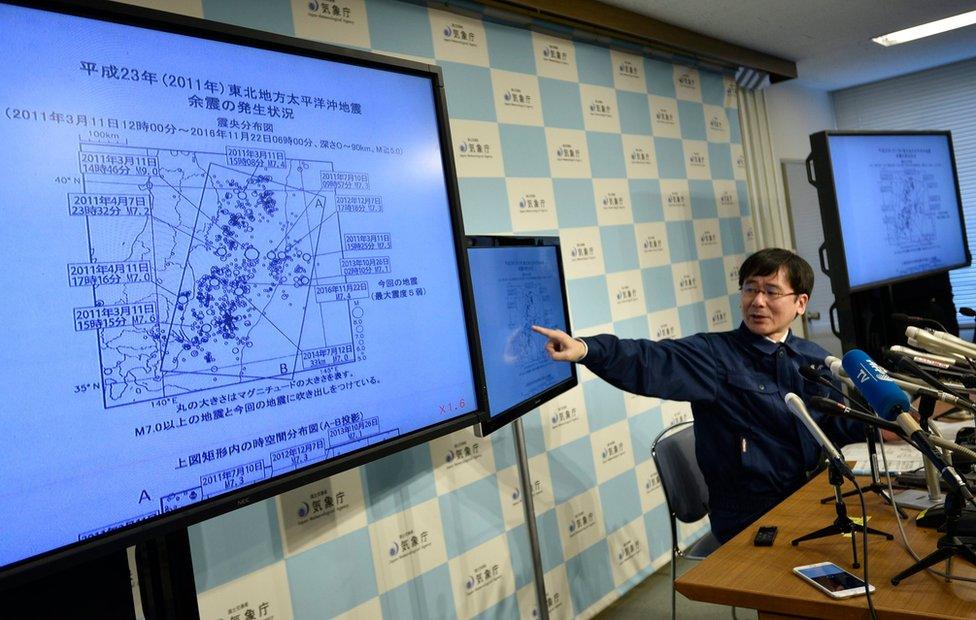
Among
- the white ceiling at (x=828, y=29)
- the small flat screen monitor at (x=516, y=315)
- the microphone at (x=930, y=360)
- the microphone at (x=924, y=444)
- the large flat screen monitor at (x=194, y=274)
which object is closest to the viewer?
the large flat screen monitor at (x=194, y=274)

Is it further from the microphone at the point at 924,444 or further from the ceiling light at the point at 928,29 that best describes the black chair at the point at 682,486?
the ceiling light at the point at 928,29

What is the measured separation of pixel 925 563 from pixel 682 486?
1109 mm

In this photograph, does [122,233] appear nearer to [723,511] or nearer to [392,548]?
[392,548]

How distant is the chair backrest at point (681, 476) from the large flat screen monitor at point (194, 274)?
1101 millimetres

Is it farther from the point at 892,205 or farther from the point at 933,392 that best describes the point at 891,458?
the point at 892,205

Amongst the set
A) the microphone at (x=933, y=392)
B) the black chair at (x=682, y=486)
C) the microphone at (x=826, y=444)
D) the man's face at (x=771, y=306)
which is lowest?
the black chair at (x=682, y=486)

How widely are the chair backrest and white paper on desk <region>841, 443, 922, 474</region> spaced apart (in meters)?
0.50

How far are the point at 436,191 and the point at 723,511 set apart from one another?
1.47 metres

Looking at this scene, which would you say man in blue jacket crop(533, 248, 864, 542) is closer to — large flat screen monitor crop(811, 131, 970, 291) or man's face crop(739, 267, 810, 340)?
man's face crop(739, 267, 810, 340)

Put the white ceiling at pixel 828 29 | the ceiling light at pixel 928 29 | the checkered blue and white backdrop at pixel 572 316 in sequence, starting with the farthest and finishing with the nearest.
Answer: the ceiling light at pixel 928 29
the white ceiling at pixel 828 29
the checkered blue and white backdrop at pixel 572 316

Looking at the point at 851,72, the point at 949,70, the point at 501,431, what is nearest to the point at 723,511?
the point at 501,431

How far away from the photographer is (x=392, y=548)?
2.45 meters

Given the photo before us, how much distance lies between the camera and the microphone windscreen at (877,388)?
129 cm

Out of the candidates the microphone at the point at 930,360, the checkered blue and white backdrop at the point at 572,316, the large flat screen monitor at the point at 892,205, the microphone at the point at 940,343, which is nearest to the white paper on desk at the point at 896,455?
the microphone at the point at 940,343
